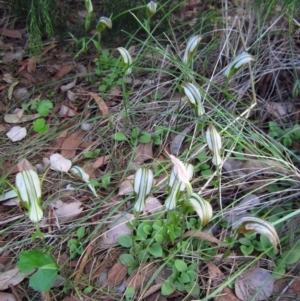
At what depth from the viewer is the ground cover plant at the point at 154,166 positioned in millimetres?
1121

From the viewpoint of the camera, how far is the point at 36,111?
1.65m

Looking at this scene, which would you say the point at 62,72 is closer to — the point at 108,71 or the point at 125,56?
the point at 108,71

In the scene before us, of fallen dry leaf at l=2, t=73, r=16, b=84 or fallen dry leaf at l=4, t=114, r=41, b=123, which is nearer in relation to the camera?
fallen dry leaf at l=4, t=114, r=41, b=123

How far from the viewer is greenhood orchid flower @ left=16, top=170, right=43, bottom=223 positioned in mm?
934

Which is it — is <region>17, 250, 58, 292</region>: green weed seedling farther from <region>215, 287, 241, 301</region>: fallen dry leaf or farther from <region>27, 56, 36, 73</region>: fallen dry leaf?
<region>27, 56, 36, 73</region>: fallen dry leaf

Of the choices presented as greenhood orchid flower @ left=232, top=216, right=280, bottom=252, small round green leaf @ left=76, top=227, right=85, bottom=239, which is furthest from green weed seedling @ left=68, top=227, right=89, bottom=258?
greenhood orchid flower @ left=232, top=216, right=280, bottom=252

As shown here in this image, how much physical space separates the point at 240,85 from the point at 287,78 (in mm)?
177

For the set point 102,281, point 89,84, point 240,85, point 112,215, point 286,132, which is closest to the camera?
point 102,281

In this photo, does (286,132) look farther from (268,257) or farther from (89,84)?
(89,84)

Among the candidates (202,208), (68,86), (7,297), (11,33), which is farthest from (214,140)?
(11,33)

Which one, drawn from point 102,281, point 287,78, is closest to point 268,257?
point 102,281

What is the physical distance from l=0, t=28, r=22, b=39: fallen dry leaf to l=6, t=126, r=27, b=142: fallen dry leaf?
0.56 metres

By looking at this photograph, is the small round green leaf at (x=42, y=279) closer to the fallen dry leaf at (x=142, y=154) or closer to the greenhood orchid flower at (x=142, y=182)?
the greenhood orchid flower at (x=142, y=182)

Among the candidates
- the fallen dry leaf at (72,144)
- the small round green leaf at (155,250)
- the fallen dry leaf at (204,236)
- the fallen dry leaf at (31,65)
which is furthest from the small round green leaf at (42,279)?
the fallen dry leaf at (31,65)
